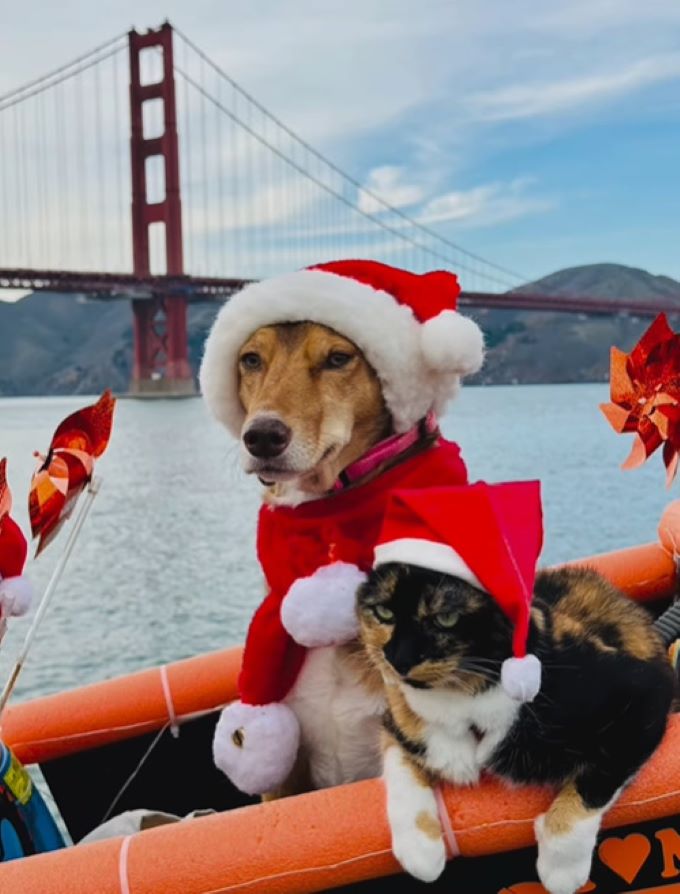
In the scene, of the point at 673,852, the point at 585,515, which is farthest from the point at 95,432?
the point at 585,515

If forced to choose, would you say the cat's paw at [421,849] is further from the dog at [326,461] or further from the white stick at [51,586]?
the white stick at [51,586]

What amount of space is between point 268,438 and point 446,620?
0.34m

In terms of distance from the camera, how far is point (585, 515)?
419 inches

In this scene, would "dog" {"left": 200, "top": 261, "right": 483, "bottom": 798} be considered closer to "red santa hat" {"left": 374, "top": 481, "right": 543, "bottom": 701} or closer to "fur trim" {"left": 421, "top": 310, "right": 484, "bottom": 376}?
"fur trim" {"left": 421, "top": 310, "right": 484, "bottom": 376}

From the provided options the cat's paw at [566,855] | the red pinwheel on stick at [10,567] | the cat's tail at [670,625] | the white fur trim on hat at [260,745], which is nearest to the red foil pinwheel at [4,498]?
the red pinwheel on stick at [10,567]

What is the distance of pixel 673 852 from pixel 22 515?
8326 millimetres

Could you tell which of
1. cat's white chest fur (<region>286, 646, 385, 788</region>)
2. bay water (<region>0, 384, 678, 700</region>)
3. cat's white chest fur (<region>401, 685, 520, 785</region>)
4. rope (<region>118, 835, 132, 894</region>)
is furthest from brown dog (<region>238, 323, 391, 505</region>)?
rope (<region>118, 835, 132, 894</region>)

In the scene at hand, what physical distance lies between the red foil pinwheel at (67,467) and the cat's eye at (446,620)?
58 cm

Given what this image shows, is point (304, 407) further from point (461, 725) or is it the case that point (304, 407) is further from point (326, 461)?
point (461, 725)

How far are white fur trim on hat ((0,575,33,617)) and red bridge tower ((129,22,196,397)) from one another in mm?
21121

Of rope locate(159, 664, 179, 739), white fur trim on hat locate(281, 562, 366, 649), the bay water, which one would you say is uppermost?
white fur trim on hat locate(281, 562, 366, 649)

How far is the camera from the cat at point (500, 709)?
113 cm

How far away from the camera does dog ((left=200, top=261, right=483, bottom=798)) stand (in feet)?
4.70

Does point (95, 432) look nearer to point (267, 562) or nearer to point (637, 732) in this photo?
point (267, 562)
